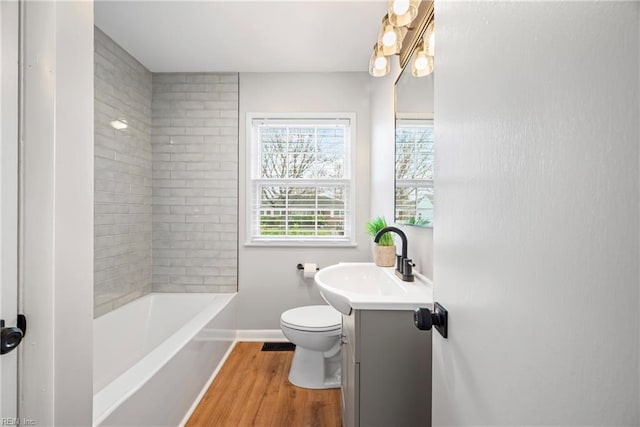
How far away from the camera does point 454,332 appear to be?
65 cm

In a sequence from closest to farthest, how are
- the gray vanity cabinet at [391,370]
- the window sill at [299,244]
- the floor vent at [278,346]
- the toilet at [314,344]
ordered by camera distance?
1. the gray vanity cabinet at [391,370]
2. the toilet at [314,344]
3. the floor vent at [278,346]
4. the window sill at [299,244]

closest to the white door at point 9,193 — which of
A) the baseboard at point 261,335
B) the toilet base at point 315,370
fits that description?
the toilet base at point 315,370

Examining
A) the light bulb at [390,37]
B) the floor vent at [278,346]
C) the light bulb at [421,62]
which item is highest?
the light bulb at [390,37]

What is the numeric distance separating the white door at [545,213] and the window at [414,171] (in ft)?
2.89

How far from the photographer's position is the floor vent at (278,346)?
8.92ft

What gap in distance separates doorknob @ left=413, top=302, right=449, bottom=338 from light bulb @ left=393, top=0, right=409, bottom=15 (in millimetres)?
1276

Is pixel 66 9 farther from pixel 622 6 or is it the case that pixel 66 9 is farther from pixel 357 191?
pixel 357 191

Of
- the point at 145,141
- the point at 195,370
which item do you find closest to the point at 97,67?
the point at 145,141

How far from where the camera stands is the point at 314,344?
2016mm

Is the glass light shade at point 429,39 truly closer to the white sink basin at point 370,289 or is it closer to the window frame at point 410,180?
the window frame at point 410,180

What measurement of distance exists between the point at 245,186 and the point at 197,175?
46 cm

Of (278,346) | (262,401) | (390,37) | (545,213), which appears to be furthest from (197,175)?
(545,213)

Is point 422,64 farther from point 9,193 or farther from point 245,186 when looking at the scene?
point 245,186

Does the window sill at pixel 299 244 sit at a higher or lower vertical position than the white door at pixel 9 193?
lower
